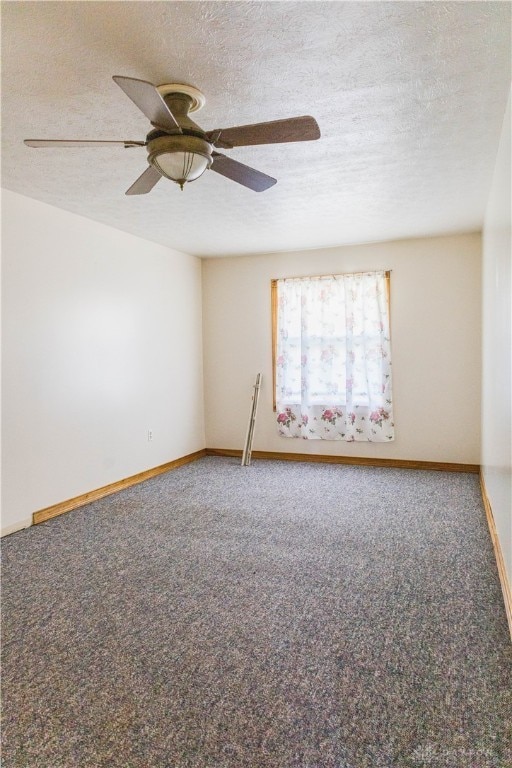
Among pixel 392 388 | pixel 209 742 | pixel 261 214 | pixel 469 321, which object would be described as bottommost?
pixel 209 742

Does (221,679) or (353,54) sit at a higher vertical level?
(353,54)

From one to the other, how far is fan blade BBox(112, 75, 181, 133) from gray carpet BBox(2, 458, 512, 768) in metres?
2.12

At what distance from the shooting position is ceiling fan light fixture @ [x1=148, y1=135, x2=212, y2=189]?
197 cm

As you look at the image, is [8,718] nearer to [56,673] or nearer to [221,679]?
[56,673]

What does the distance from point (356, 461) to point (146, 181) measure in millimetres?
3949

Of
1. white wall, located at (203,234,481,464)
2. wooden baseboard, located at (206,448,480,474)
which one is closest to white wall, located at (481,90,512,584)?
white wall, located at (203,234,481,464)

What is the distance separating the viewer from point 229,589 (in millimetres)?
2529

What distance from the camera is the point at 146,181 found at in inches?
95.0

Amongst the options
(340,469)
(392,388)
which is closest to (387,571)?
(340,469)

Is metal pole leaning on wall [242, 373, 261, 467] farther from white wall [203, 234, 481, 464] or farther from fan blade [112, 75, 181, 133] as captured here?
fan blade [112, 75, 181, 133]

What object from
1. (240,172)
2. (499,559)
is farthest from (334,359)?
(240,172)

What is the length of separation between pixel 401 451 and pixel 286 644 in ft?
11.6

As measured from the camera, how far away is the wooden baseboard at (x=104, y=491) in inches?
145

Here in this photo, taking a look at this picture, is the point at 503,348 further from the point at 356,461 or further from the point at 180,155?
the point at 356,461
